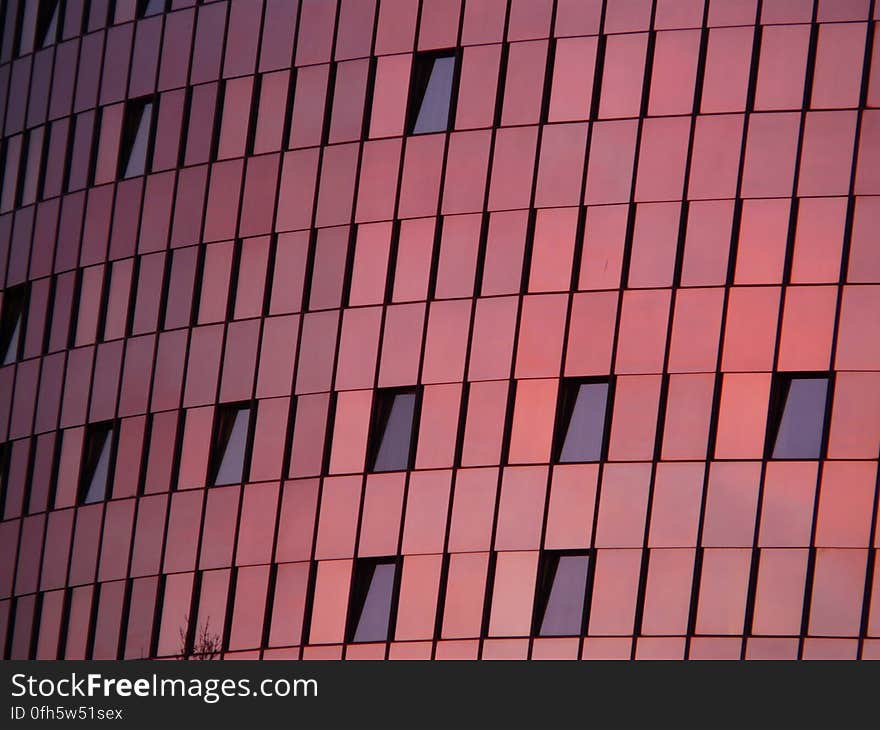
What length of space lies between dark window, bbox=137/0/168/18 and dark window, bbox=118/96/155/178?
7.64 ft

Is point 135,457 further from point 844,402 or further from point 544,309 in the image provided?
point 844,402

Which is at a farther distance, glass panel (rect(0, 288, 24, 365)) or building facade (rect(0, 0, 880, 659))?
glass panel (rect(0, 288, 24, 365))

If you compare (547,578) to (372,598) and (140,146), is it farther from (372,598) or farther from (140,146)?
(140,146)

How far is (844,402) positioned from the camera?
51031 millimetres

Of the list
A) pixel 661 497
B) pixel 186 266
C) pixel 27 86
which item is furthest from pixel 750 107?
pixel 27 86

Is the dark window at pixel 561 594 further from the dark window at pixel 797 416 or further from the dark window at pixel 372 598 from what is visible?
the dark window at pixel 797 416

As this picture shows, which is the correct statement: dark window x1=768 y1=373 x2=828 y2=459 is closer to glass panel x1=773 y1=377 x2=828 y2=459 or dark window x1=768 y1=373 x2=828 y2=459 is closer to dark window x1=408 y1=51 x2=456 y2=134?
glass panel x1=773 y1=377 x2=828 y2=459

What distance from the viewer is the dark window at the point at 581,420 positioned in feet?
173

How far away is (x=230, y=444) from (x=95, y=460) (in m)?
4.55

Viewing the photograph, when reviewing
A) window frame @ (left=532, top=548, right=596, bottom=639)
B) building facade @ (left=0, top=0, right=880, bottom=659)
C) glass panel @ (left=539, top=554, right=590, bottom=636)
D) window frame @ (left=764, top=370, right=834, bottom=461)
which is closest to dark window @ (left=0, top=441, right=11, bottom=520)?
building facade @ (left=0, top=0, right=880, bottom=659)

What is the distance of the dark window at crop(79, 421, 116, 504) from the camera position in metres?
59.7

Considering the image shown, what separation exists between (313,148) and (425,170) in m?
3.43

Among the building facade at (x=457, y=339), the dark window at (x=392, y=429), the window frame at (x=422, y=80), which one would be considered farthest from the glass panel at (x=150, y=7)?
the dark window at (x=392, y=429)
